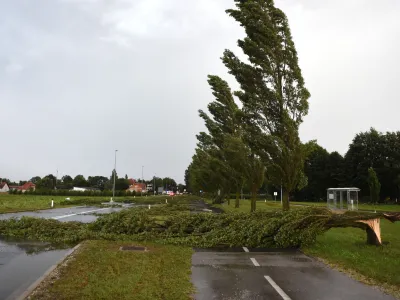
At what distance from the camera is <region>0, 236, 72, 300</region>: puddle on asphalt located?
7137 mm

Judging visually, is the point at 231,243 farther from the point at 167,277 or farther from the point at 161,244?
the point at 167,277

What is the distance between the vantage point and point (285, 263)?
10047mm

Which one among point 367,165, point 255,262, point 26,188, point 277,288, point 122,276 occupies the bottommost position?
point 26,188

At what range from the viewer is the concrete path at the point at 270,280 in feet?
22.4

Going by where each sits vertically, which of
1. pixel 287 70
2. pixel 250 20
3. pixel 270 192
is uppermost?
pixel 250 20

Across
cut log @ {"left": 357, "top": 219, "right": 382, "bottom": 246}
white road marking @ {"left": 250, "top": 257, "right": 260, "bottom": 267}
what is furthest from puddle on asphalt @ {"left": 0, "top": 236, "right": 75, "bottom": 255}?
cut log @ {"left": 357, "top": 219, "right": 382, "bottom": 246}

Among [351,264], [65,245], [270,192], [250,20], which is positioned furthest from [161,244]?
[270,192]

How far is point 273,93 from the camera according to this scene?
19.4 meters

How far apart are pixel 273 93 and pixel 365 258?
10879 mm

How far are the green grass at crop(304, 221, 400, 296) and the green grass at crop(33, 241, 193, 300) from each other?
13.2 ft

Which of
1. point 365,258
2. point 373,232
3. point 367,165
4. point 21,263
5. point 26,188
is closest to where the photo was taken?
point 21,263

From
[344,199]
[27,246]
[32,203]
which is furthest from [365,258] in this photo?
[32,203]

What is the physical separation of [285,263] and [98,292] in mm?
5480

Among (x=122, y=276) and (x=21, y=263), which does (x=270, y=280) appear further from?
(x=21, y=263)
